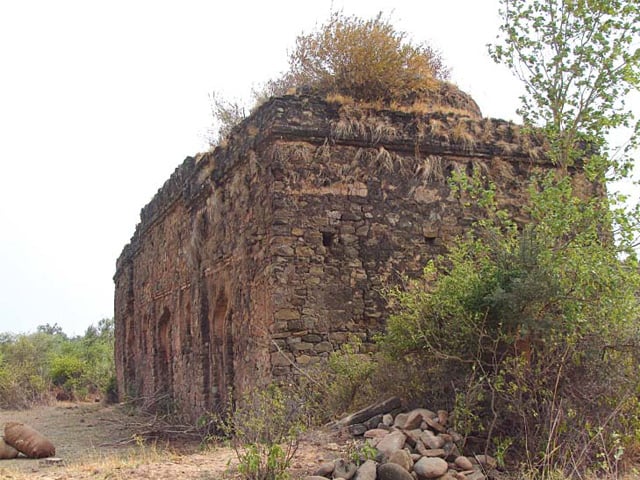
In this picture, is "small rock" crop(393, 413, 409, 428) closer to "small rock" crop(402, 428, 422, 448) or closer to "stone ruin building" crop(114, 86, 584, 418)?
"small rock" crop(402, 428, 422, 448)

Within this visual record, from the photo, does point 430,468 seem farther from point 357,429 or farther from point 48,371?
point 48,371

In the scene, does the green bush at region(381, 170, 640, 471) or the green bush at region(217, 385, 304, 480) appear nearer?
the green bush at region(217, 385, 304, 480)

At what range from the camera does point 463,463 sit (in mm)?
6387

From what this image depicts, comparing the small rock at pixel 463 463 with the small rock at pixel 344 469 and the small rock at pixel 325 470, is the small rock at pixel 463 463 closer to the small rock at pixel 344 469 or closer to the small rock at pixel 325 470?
the small rock at pixel 344 469

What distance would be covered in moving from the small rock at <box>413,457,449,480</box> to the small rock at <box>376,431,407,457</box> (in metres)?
0.24

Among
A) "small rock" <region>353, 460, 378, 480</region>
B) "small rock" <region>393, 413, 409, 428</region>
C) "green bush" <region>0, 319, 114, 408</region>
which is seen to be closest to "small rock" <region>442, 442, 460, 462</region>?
"small rock" <region>393, 413, 409, 428</region>

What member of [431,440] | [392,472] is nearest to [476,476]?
[431,440]

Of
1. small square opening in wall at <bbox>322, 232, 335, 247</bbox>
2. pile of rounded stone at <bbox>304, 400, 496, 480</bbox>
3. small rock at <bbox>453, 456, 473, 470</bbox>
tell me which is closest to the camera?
pile of rounded stone at <bbox>304, 400, 496, 480</bbox>

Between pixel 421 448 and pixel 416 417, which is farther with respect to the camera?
pixel 416 417

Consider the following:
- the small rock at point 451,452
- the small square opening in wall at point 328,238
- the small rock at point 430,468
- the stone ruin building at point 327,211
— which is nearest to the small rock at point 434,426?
the small rock at point 451,452

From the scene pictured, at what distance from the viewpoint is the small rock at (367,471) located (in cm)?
602

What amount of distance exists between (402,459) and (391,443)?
0.90 ft

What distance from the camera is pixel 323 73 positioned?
11844 millimetres

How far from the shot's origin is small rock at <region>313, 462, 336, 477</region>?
6269mm
